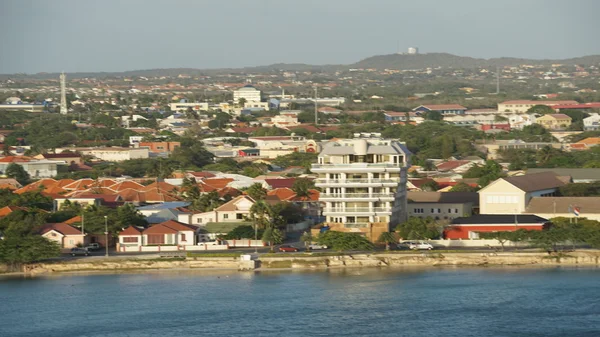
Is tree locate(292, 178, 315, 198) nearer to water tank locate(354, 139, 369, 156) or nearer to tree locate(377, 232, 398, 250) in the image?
water tank locate(354, 139, 369, 156)

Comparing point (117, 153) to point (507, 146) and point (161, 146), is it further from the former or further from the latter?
point (507, 146)

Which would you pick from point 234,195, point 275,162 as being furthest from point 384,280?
Answer: point 275,162

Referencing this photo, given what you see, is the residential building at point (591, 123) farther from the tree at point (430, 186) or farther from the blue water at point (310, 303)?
the blue water at point (310, 303)

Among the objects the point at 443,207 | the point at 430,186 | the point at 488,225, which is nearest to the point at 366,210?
the point at 488,225

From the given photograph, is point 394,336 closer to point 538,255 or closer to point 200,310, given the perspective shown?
point 200,310

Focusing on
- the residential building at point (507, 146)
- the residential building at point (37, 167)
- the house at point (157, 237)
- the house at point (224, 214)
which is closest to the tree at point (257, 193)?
the house at point (224, 214)

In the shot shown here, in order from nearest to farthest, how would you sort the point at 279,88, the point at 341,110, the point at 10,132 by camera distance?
the point at 10,132 < the point at 341,110 < the point at 279,88

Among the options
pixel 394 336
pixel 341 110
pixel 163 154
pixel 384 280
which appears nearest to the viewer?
pixel 394 336
